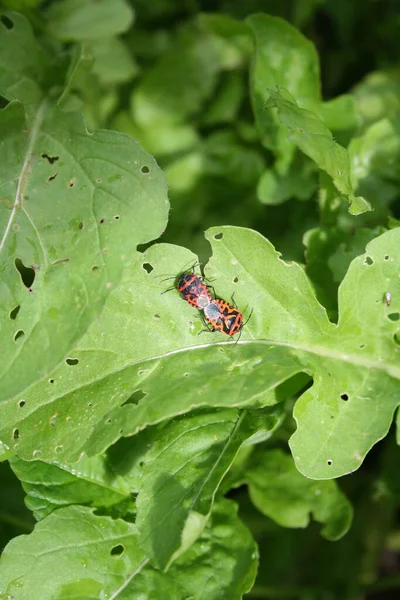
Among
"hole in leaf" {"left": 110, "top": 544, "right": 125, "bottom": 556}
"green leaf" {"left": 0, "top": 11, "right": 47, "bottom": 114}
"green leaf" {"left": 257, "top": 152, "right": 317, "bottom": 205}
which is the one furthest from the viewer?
"green leaf" {"left": 257, "top": 152, "right": 317, "bottom": 205}

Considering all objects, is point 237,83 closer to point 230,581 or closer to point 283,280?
point 283,280

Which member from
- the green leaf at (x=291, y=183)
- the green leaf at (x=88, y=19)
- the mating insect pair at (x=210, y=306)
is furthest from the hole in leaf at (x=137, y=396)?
the green leaf at (x=88, y=19)

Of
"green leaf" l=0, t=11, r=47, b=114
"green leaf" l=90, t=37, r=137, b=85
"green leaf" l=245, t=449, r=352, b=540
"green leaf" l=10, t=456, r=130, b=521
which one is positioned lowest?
"green leaf" l=245, t=449, r=352, b=540

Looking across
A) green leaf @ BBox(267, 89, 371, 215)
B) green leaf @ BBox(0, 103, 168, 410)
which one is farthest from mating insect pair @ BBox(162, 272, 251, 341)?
green leaf @ BBox(267, 89, 371, 215)

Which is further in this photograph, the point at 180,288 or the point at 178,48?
the point at 178,48

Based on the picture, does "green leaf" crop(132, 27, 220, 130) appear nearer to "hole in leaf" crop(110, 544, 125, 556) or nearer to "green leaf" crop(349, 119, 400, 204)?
"green leaf" crop(349, 119, 400, 204)

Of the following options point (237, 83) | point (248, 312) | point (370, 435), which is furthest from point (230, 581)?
point (237, 83)

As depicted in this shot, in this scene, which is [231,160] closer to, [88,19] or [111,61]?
[111,61]
